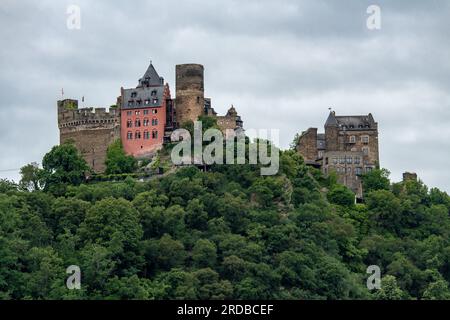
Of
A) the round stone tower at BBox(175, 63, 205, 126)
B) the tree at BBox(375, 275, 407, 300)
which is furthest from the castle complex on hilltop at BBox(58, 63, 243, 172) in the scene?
the tree at BBox(375, 275, 407, 300)

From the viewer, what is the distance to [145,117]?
113 meters

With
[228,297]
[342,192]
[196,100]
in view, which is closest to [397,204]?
[342,192]

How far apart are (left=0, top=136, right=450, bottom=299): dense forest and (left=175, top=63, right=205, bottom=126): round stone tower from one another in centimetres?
616

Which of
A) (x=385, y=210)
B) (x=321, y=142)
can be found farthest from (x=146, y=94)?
(x=385, y=210)

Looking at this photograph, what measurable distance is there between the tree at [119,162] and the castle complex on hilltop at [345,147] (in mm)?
15293

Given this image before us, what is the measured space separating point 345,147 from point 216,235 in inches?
890

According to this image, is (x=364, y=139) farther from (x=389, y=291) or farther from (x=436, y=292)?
(x=389, y=291)

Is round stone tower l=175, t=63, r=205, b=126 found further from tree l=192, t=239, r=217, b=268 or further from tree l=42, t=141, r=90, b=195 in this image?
tree l=192, t=239, r=217, b=268

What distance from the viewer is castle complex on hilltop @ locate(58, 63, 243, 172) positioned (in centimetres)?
11281

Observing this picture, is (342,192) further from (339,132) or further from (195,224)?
(195,224)

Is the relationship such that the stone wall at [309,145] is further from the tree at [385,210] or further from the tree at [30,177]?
the tree at [30,177]

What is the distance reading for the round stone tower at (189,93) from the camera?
370 ft

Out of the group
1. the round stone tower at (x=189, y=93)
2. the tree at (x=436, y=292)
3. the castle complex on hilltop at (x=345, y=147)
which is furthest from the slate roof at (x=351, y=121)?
the tree at (x=436, y=292)

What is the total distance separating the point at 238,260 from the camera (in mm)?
94000
